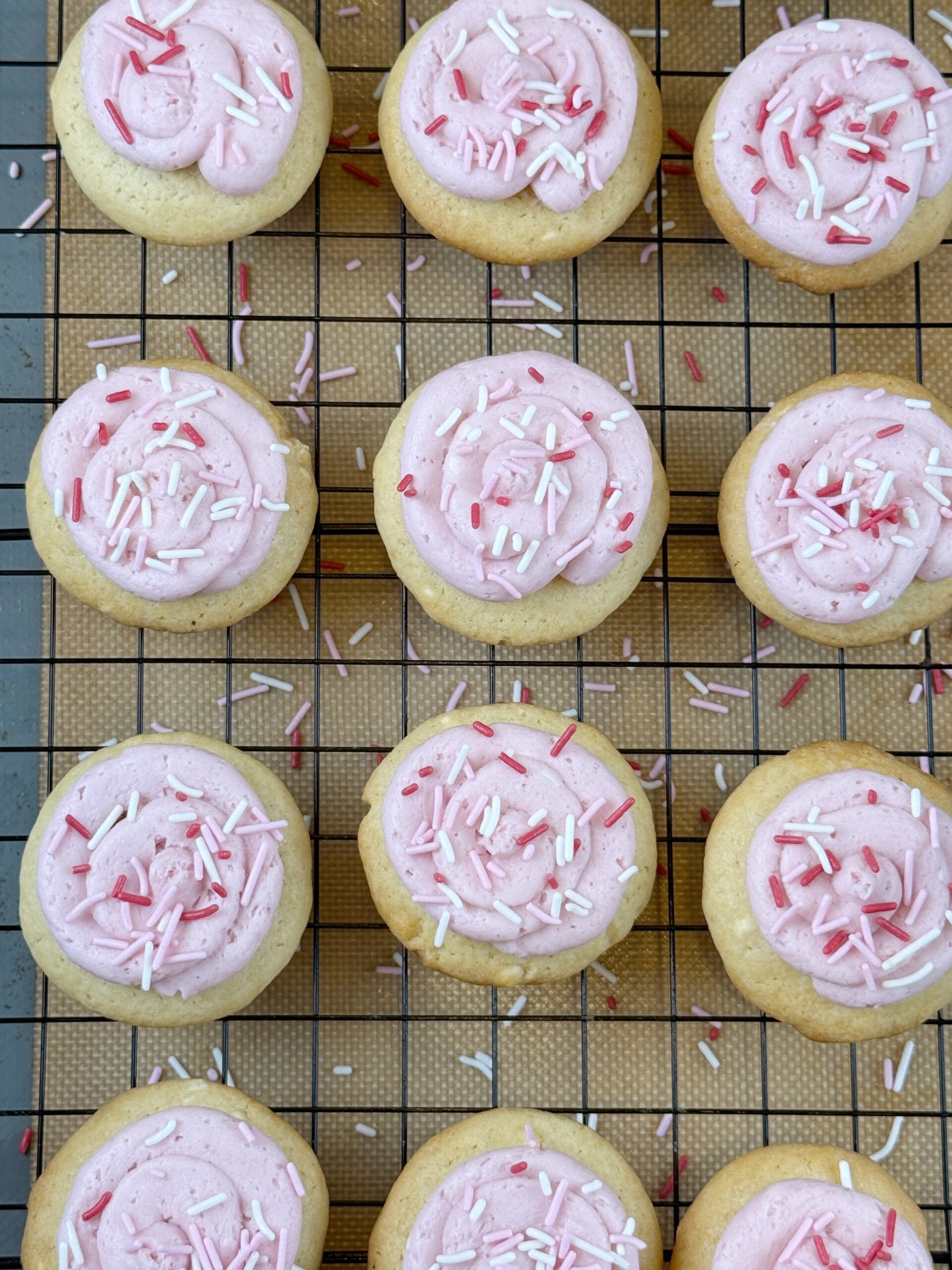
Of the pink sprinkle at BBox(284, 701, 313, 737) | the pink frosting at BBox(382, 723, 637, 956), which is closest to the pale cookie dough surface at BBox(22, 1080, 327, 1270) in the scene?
the pink frosting at BBox(382, 723, 637, 956)

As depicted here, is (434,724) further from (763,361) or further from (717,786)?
(763,361)

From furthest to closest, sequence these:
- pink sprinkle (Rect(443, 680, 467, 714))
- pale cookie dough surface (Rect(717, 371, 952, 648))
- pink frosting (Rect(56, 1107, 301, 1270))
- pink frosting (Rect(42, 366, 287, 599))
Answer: pink sprinkle (Rect(443, 680, 467, 714)) < pale cookie dough surface (Rect(717, 371, 952, 648)) < pink frosting (Rect(42, 366, 287, 599)) < pink frosting (Rect(56, 1107, 301, 1270))

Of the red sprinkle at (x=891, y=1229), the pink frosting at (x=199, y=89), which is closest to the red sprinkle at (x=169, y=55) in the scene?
the pink frosting at (x=199, y=89)

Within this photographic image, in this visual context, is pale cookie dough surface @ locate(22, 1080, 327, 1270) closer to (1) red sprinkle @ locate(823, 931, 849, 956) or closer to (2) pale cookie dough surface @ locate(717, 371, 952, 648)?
(1) red sprinkle @ locate(823, 931, 849, 956)

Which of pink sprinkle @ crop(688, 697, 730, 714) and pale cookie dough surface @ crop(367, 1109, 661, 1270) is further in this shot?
pink sprinkle @ crop(688, 697, 730, 714)

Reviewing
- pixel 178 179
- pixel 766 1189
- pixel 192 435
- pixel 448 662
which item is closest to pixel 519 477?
pixel 448 662

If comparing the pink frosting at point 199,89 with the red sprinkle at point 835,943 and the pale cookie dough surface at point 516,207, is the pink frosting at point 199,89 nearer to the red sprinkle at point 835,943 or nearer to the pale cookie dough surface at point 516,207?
the pale cookie dough surface at point 516,207

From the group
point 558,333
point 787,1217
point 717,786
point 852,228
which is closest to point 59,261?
point 558,333

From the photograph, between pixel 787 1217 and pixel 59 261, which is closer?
pixel 787 1217
